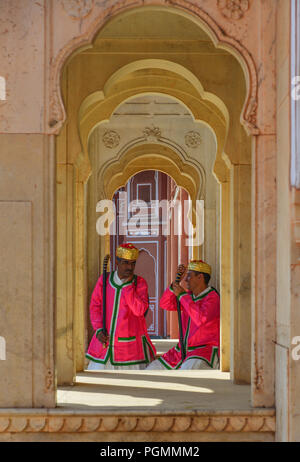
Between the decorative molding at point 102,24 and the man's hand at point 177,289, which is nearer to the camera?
the decorative molding at point 102,24

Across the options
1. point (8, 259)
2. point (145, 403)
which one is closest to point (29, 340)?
point (8, 259)

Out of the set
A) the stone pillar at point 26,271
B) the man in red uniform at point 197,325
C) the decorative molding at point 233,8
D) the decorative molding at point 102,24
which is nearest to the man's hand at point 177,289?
the man in red uniform at point 197,325

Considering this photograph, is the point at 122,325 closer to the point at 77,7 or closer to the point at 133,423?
the point at 133,423

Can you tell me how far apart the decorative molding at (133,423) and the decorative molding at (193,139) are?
19.7ft

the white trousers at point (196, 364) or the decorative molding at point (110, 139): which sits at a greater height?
the decorative molding at point (110, 139)

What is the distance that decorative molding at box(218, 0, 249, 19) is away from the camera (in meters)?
4.51

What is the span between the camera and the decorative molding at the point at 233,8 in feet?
14.8

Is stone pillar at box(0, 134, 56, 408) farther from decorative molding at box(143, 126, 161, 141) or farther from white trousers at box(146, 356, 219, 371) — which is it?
decorative molding at box(143, 126, 161, 141)

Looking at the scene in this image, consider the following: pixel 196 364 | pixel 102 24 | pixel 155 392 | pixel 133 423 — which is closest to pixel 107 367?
pixel 196 364

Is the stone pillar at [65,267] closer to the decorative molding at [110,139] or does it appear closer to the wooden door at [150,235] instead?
the decorative molding at [110,139]

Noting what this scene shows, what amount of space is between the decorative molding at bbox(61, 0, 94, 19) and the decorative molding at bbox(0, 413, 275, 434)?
8.19 feet

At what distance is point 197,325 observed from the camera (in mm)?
7254

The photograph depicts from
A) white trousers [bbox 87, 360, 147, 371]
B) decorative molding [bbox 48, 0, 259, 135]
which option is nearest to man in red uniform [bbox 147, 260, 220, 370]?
white trousers [bbox 87, 360, 147, 371]

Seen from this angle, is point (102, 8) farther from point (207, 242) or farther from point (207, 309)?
point (207, 242)
